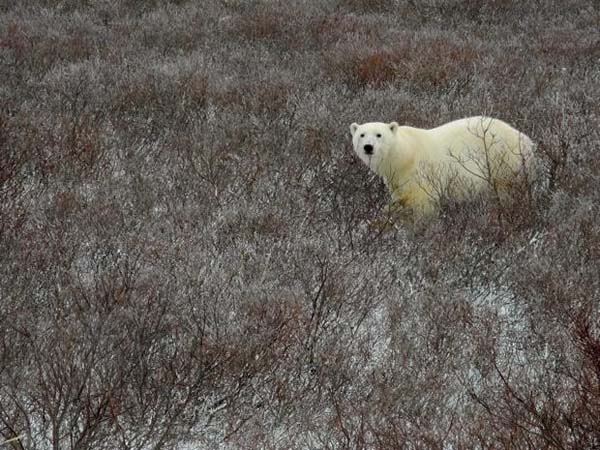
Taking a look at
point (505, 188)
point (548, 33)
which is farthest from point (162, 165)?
point (548, 33)

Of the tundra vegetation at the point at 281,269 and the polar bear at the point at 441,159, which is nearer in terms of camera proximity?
the tundra vegetation at the point at 281,269

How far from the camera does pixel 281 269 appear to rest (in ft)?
13.5

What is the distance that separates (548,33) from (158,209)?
7.65 meters

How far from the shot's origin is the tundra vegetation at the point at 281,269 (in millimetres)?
2834

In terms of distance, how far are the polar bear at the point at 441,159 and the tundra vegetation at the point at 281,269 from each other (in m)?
0.18

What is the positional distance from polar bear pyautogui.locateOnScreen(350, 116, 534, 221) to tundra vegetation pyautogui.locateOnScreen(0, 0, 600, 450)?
180mm

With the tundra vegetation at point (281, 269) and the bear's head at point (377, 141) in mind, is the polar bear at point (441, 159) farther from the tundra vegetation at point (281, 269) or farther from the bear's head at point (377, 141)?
the tundra vegetation at point (281, 269)

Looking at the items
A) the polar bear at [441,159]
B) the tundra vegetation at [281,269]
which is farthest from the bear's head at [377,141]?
the tundra vegetation at [281,269]

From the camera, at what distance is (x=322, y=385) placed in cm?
312

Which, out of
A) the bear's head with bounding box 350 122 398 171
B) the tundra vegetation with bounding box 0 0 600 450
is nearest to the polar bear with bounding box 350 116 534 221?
the bear's head with bounding box 350 122 398 171

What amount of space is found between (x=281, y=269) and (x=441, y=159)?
1679 millimetres

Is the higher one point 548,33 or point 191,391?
point 191,391

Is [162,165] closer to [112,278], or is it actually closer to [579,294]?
[112,278]

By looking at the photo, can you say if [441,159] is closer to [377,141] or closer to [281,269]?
[377,141]
